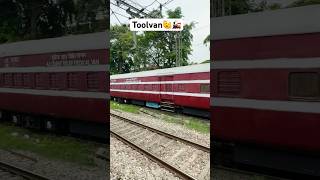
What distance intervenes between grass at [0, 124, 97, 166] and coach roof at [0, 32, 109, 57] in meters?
1.21

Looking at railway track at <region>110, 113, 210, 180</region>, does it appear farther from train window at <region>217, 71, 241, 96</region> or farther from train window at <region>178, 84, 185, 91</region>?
train window at <region>178, 84, 185, 91</region>

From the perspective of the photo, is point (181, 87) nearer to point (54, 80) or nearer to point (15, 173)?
point (15, 173)

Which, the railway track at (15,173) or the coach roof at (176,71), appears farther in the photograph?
the coach roof at (176,71)

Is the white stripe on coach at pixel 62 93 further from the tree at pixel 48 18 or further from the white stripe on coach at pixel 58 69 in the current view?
the tree at pixel 48 18

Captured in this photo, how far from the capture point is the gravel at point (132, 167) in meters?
5.93

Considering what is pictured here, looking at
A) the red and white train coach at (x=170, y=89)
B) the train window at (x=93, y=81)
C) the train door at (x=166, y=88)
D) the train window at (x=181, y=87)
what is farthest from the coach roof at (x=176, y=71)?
the train window at (x=93, y=81)

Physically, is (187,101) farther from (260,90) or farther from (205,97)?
(260,90)

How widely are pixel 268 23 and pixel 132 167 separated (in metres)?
3.98

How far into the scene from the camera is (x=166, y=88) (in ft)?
60.5

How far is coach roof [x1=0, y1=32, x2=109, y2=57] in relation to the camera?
420 centimetres

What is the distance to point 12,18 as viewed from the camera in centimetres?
538

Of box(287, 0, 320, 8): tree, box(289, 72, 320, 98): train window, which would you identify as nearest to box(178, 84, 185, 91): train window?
box(289, 72, 320, 98): train window

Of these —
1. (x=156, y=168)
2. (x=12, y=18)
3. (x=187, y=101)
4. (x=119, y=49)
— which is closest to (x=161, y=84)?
(x=187, y=101)

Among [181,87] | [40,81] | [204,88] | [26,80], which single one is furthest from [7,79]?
[181,87]
